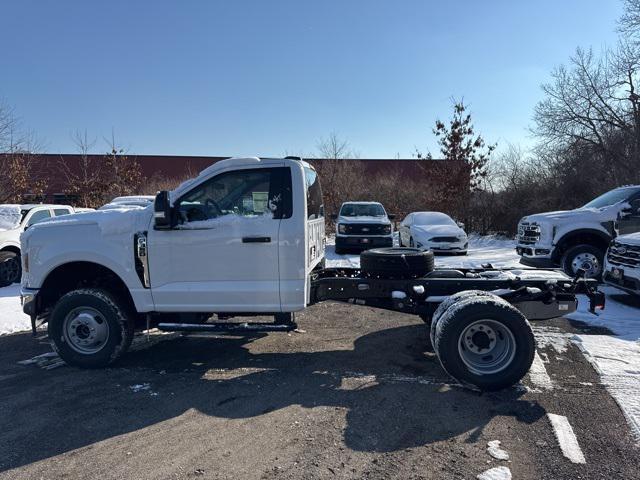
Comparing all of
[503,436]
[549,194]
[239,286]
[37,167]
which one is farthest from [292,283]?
[37,167]

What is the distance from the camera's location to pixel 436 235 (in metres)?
14.5

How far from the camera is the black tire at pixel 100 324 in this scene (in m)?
5.22

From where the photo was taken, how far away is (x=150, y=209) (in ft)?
17.2

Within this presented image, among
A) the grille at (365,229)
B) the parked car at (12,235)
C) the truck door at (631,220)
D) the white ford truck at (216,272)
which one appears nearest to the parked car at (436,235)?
the grille at (365,229)

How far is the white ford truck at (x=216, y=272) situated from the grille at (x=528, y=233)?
4935mm

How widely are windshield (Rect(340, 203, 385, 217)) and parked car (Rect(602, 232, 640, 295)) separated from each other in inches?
345

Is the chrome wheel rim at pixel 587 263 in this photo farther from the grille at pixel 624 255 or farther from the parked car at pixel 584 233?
the grille at pixel 624 255

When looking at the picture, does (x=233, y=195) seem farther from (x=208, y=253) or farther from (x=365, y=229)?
(x=365, y=229)

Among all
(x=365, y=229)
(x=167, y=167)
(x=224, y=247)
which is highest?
(x=167, y=167)

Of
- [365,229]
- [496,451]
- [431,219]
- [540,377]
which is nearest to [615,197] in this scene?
[431,219]

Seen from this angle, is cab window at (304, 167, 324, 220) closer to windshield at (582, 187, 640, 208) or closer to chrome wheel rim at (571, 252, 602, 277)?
chrome wheel rim at (571, 252, 602, 277)

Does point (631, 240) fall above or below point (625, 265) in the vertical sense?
above

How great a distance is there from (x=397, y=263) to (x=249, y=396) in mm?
2250

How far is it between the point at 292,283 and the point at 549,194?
65.6ft
